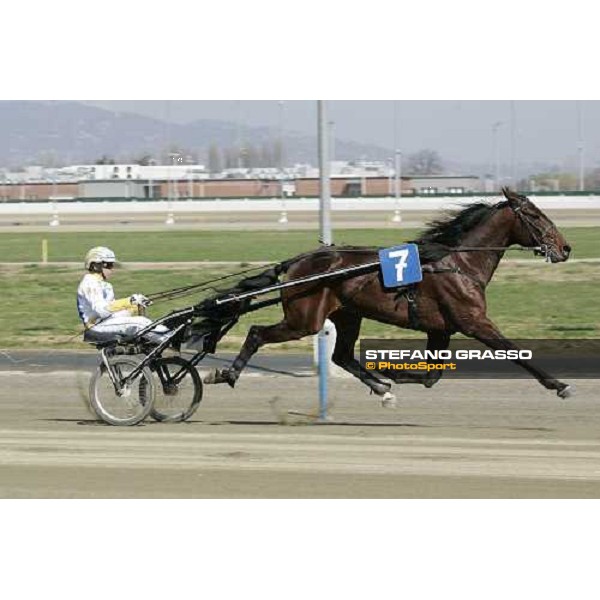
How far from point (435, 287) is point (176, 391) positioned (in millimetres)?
2343

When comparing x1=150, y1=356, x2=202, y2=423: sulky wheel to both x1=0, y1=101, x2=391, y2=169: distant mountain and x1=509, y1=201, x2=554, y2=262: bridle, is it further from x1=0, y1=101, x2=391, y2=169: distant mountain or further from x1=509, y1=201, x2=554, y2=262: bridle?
x1=0, y1=101, x2=391, y2=169: distant mountain

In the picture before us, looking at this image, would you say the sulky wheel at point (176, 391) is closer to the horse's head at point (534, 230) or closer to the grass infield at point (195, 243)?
the horse's head at point (534, 230)

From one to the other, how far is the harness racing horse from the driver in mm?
751

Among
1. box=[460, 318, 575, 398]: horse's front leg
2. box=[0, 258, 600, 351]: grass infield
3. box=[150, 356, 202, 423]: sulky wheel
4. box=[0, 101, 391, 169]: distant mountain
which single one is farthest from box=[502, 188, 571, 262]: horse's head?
box=[0, 258, 600, 351]: grass infield

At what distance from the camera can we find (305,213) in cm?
2644

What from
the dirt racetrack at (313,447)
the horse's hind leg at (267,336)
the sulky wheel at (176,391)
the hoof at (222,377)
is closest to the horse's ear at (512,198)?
the dirt racetrack at (313,447)

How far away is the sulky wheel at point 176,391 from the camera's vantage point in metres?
10.4

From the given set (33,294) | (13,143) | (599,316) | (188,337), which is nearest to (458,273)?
(188,337)

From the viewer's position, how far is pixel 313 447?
949cm

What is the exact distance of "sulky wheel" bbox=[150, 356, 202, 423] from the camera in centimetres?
1045

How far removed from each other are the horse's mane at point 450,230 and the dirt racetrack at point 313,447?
4.90 feet

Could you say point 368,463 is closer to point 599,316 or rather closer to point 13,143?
point 599,316

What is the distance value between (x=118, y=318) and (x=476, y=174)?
501cm

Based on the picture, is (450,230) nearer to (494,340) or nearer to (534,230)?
(534,230)
